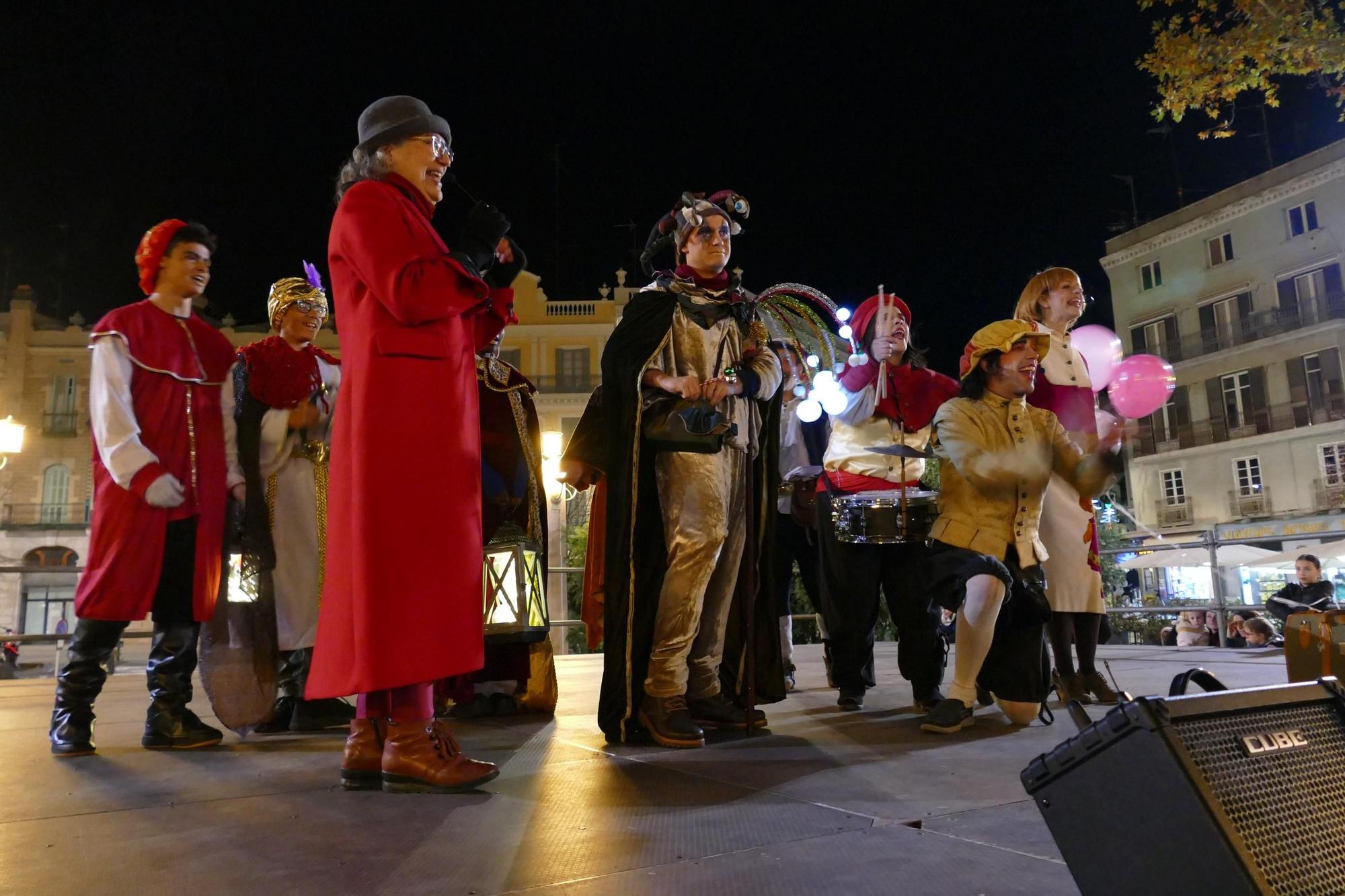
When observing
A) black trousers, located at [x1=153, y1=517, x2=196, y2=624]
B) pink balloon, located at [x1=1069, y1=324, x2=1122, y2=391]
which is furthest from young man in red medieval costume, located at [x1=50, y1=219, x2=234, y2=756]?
pink balloon, located at [x1=1069, y1=324, x2=1122, y2=391]

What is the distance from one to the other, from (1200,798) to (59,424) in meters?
42.4

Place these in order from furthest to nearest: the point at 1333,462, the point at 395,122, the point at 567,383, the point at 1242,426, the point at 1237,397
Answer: the point at 567,383, the point at 1237,397, the point at 1242,426, the point at 1333,462, the point at 395,122

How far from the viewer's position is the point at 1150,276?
37.0m

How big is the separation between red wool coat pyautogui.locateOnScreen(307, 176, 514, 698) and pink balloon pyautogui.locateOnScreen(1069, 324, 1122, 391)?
12.6ft

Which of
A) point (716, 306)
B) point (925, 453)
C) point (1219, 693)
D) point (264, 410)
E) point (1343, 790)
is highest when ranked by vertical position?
point (716, 306)

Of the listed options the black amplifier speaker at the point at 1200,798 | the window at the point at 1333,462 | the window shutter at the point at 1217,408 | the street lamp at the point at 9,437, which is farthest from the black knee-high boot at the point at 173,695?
the window shutter at the point at 1217,408

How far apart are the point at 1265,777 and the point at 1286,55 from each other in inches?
352

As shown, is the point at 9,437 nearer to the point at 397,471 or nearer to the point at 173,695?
the point at 173,695

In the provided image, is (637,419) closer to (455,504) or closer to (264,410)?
(455,504)

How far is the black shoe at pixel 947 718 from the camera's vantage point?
371cm

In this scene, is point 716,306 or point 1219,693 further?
point 716,306

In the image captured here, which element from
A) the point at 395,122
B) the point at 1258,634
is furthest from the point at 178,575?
the point at 1258,634

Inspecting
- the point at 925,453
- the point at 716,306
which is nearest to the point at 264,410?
the point at 716,306

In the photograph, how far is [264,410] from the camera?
4.24 meters
